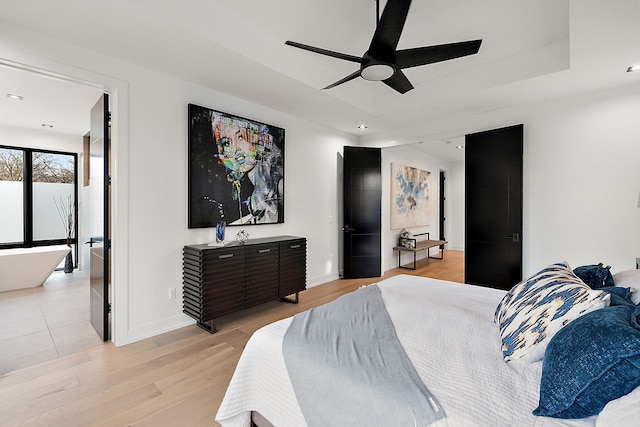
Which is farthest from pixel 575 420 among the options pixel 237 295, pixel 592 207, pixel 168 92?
pixel 168 92

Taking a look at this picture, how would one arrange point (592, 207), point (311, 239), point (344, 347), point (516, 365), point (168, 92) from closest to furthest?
point (516, 365)
point (344, 347)
point (168, 92)
point (592, 207)
point (311, 239)

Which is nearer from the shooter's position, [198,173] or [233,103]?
[198,173]

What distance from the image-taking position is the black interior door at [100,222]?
2828 millimetres

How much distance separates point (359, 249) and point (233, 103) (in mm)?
3075

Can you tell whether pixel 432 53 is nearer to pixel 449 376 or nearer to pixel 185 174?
pixel 449 376

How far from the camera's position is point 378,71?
227 cm

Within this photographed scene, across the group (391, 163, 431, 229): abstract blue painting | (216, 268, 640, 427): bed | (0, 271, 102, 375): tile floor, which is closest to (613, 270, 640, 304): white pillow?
(216, 268, 640, 427): bed

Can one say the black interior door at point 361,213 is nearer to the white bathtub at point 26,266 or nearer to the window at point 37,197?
the white bathtub at point 26,266

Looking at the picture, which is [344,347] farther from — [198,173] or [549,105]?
[549,105]

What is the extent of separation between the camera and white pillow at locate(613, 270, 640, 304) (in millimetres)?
1509

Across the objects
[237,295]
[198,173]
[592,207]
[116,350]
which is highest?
[198,173]

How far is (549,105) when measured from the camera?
11.9 ft

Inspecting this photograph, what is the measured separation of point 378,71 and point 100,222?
294 centimetres

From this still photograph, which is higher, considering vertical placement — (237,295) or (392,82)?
(392,82)
